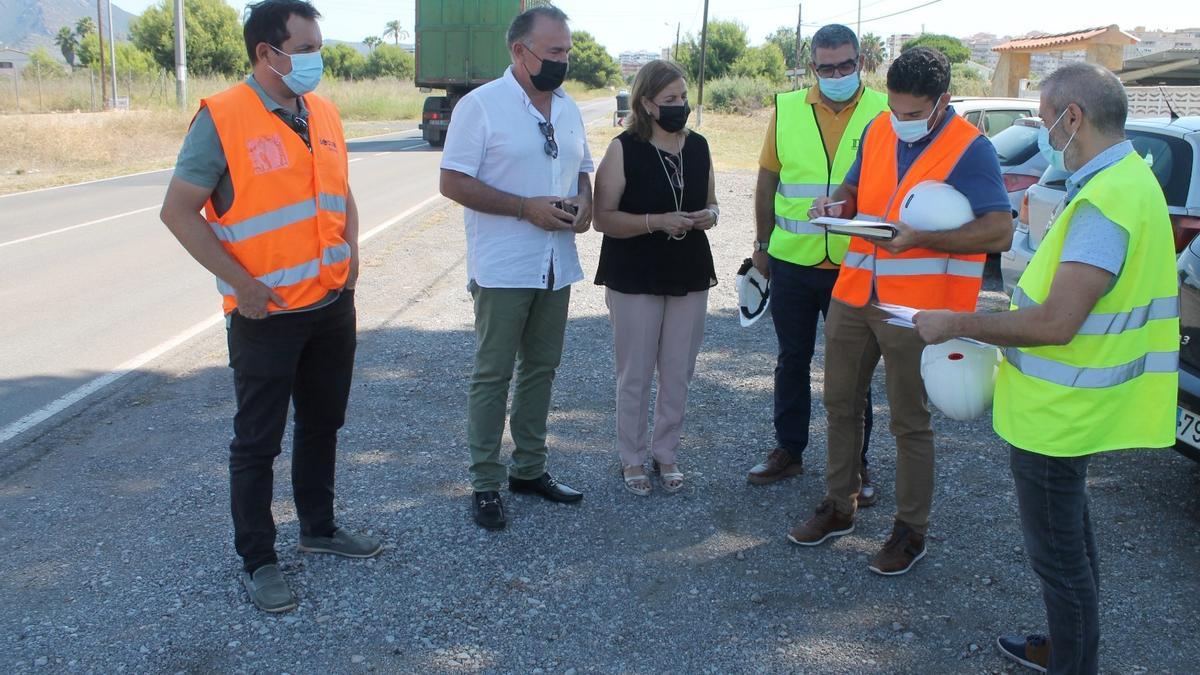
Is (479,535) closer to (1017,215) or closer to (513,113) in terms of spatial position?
(513,113)

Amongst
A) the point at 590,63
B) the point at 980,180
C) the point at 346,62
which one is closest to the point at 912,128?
the point at 980,180

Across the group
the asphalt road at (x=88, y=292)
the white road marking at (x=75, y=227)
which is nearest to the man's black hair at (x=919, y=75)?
the asphalt road at (x=88, y=292)

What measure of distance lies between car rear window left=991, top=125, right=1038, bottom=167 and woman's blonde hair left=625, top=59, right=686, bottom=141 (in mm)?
6280

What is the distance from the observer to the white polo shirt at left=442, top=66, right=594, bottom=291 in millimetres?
3896

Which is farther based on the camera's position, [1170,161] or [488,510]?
[1170,161]

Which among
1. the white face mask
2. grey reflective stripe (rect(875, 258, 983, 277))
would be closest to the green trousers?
grey reflective stripe (rect(875, 258, 983, 277))

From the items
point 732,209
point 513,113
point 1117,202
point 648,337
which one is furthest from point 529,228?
point 732,209

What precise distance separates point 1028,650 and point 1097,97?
1.70 meters

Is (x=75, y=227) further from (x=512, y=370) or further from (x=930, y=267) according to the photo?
(x=930, y=267)

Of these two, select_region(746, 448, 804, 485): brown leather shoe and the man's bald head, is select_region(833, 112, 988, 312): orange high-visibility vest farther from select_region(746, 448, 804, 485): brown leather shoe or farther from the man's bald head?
select_region(746, 448, 804, 485): brown leather shoe

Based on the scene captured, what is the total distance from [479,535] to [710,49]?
74.5 m

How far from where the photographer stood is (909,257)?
11.7ft

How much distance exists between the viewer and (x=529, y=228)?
4027 mm

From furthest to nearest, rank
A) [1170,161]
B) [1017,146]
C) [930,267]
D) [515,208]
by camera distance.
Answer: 1. [1017,146]
2. [1170,161]
3. [515,208]
4. [930,267]
